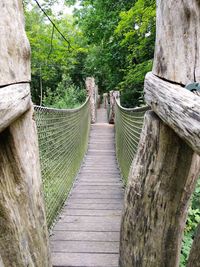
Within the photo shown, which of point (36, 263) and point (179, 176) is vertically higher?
point (179, 176)

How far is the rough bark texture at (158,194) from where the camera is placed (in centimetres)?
106

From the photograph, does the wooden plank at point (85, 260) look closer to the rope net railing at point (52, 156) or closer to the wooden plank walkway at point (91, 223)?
the wooden plank walkway at point (91, 223)

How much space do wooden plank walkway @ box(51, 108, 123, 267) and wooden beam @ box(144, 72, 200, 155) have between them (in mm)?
1112

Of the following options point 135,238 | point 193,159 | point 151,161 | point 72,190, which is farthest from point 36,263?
point 72,190

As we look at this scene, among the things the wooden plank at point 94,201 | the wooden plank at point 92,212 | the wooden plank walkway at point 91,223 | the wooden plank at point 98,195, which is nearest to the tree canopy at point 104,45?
the wooden plank walkway at point 91,223

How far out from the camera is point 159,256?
3.80ft

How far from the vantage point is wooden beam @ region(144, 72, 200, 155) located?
714mm

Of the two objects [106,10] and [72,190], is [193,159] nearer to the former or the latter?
[72,190]

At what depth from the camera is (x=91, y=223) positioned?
2168mm

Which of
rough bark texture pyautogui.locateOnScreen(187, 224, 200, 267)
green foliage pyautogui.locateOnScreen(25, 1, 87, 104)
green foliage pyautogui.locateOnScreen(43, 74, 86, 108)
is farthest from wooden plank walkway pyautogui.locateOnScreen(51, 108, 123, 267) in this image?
green foliage pyautogui.locateOnScreen(25, 1, 87, 104)

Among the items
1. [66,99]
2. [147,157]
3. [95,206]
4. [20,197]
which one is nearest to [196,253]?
[147,157]

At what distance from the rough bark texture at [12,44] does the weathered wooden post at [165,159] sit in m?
0.53

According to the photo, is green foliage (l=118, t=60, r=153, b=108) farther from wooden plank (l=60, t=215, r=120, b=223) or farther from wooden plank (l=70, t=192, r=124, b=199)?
wooden plank (l=60, t=215, r=120, b=223)

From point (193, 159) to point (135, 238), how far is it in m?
0.44
